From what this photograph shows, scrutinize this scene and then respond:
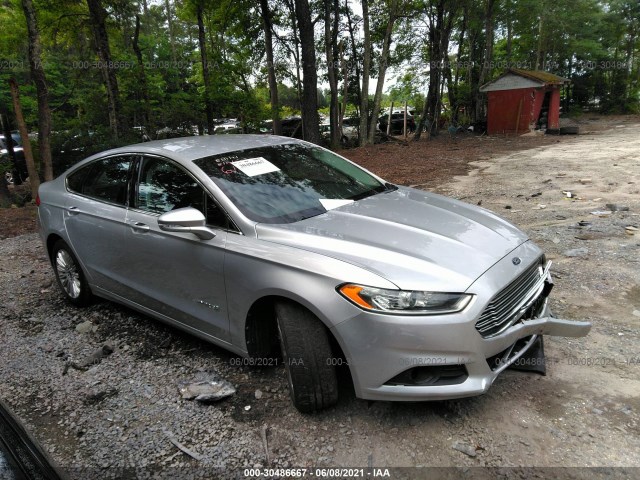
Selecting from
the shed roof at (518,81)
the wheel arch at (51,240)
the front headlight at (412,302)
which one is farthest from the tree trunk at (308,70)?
the shed roof at (518,81)

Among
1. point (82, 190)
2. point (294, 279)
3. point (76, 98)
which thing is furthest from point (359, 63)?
point (294, 279)

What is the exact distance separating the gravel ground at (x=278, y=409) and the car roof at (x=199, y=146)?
4.83ft

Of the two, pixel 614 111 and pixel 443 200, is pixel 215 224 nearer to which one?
pixel 443 200

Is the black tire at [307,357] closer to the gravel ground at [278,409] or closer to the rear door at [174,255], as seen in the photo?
the gravel ground at [278,409]

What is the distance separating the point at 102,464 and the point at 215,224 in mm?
1472

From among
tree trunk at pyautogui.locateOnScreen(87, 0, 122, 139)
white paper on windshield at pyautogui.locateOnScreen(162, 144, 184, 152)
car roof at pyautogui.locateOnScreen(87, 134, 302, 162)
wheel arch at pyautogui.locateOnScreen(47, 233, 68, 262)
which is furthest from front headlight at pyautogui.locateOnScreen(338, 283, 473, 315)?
Answer: tree trunk at pyautogui.locateOnScreen(87, 0, 122, 139)

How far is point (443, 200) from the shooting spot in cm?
357

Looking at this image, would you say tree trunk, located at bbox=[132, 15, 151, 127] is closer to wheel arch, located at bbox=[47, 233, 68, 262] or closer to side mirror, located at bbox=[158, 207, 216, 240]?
wheel arch, located at bbox=[47, 233, 68, 262]

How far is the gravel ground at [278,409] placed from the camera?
2301 mm

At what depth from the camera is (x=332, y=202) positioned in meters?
3.18

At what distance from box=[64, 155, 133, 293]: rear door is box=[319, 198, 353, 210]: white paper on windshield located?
1582 millimetres

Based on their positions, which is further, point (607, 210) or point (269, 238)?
point (607, 210)

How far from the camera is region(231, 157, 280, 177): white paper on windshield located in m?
3.19

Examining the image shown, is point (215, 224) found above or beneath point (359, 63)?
beneath
